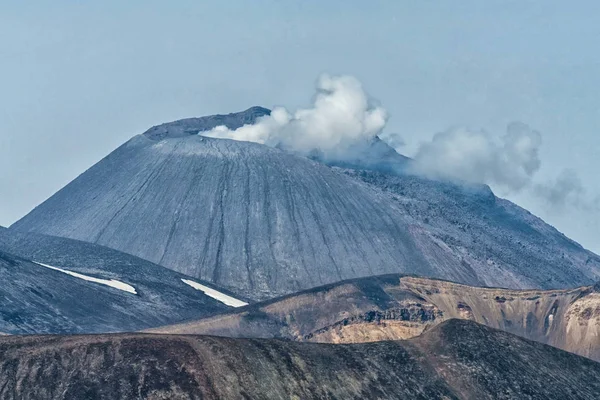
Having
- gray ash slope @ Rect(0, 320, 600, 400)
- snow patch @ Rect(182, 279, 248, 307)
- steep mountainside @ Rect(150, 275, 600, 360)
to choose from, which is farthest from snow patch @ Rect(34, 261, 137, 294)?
gray ash slope @ Rect(0, 320, 600, 400)

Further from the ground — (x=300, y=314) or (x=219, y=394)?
(x=300, y=314)

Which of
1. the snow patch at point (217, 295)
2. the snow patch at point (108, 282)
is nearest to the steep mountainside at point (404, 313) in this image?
the snow patch at point (108, 282)

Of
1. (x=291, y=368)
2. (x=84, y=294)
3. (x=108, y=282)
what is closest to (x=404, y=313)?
(x=84, y=294)

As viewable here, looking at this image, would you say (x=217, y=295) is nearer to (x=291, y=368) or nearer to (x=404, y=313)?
(x=404, y=313)

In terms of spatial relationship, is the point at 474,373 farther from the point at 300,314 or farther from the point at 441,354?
the point at 300,314

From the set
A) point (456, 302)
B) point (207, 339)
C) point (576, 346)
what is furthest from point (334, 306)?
point (207, 339)

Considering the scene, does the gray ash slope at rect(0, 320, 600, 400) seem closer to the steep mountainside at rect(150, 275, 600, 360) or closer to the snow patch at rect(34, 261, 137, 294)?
the steep mountainside at rect(150, 275, 600, 360)
